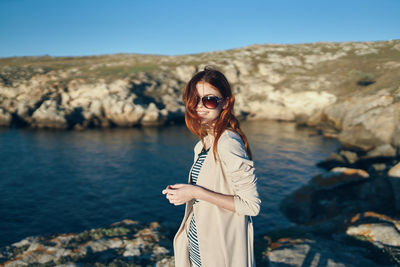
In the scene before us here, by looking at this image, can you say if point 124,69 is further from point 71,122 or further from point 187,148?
point 187,148

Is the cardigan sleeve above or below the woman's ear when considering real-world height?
below

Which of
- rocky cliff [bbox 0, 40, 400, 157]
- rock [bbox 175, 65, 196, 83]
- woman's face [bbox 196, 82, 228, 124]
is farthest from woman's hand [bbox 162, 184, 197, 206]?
rock [bbox 175, 65, 196, 83]

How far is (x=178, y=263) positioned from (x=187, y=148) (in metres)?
26.3

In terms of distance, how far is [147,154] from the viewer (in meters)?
26.7

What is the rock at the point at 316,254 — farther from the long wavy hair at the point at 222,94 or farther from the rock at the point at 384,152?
the rock at the point at 384,152

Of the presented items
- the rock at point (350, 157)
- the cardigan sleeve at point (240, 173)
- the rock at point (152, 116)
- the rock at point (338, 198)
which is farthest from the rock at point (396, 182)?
the rock at point (152, 116)

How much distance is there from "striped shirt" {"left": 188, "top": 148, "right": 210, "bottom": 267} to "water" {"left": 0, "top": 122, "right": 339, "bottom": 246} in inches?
343

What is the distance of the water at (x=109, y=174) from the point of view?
46.1ft

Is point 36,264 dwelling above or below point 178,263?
below

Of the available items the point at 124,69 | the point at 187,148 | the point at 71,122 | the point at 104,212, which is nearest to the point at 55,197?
the point at 104,212

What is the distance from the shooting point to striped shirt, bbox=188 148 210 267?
9.15 ft

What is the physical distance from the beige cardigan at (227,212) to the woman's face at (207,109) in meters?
0.28

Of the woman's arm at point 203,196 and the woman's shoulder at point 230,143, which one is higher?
the woman's shoulder at point 230,143

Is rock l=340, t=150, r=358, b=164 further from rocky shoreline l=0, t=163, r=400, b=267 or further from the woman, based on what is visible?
the woman
